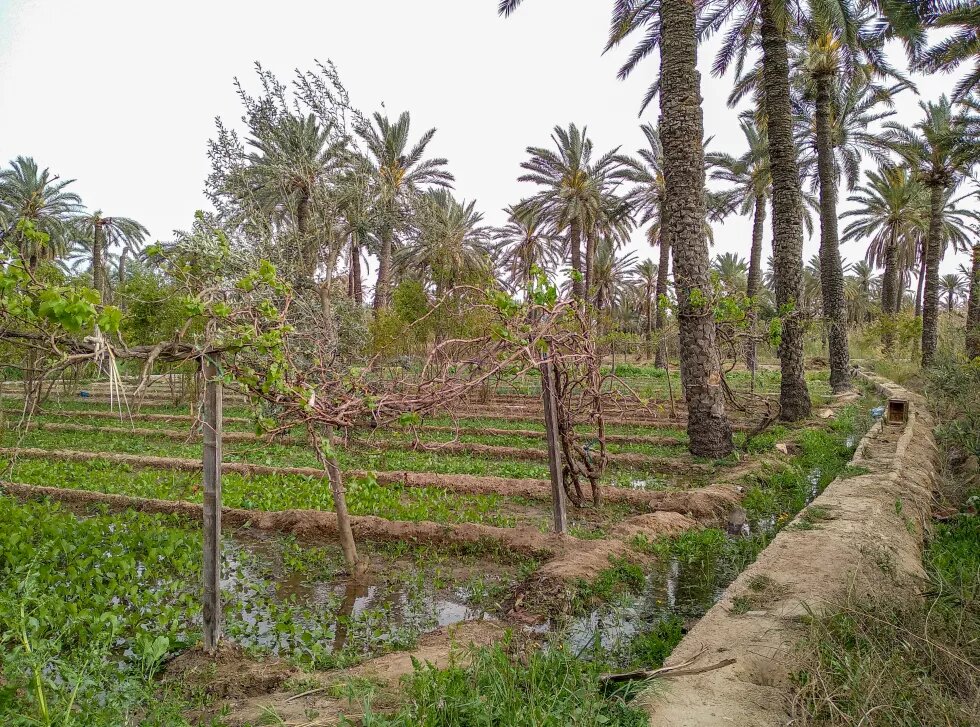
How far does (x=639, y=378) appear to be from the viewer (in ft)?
96.3

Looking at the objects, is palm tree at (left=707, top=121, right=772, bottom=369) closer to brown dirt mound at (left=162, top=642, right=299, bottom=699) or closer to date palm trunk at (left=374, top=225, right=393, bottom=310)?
date palm trunk at (left=374, top=225, right=393, bottom=310)

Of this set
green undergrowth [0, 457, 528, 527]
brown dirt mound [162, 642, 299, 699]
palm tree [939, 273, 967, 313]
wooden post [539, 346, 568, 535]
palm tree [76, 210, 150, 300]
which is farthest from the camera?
palm tree [939, 273, 967, 313]

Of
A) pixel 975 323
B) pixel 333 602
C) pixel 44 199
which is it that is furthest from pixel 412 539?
pixel 44 199

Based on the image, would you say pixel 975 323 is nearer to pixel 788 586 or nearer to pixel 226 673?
pixel 788 586

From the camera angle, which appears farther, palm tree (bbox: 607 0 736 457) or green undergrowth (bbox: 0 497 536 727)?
palm tree (bbox: 607 0 736 457)

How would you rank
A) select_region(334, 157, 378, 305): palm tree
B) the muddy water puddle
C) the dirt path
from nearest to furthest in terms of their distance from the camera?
the dirt path
the muddy water puddle
select_region(334, 157, 378, 305): palm tree

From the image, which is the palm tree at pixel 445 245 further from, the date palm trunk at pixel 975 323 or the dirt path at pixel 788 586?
the date palm trunk at pixel 975 323

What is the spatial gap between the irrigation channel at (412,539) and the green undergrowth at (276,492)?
5 cm

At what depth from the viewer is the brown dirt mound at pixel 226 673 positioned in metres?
4.20

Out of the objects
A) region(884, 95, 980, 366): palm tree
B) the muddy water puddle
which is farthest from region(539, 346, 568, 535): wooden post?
region(884, 95, 980, 366): palm tree

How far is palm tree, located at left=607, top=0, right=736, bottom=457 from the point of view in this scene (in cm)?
1141

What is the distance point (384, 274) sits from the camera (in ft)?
94.2

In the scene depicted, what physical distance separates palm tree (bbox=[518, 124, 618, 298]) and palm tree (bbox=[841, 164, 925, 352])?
1103 cm

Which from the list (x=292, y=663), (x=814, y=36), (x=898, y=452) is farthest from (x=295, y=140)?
(x=814, y=36)
